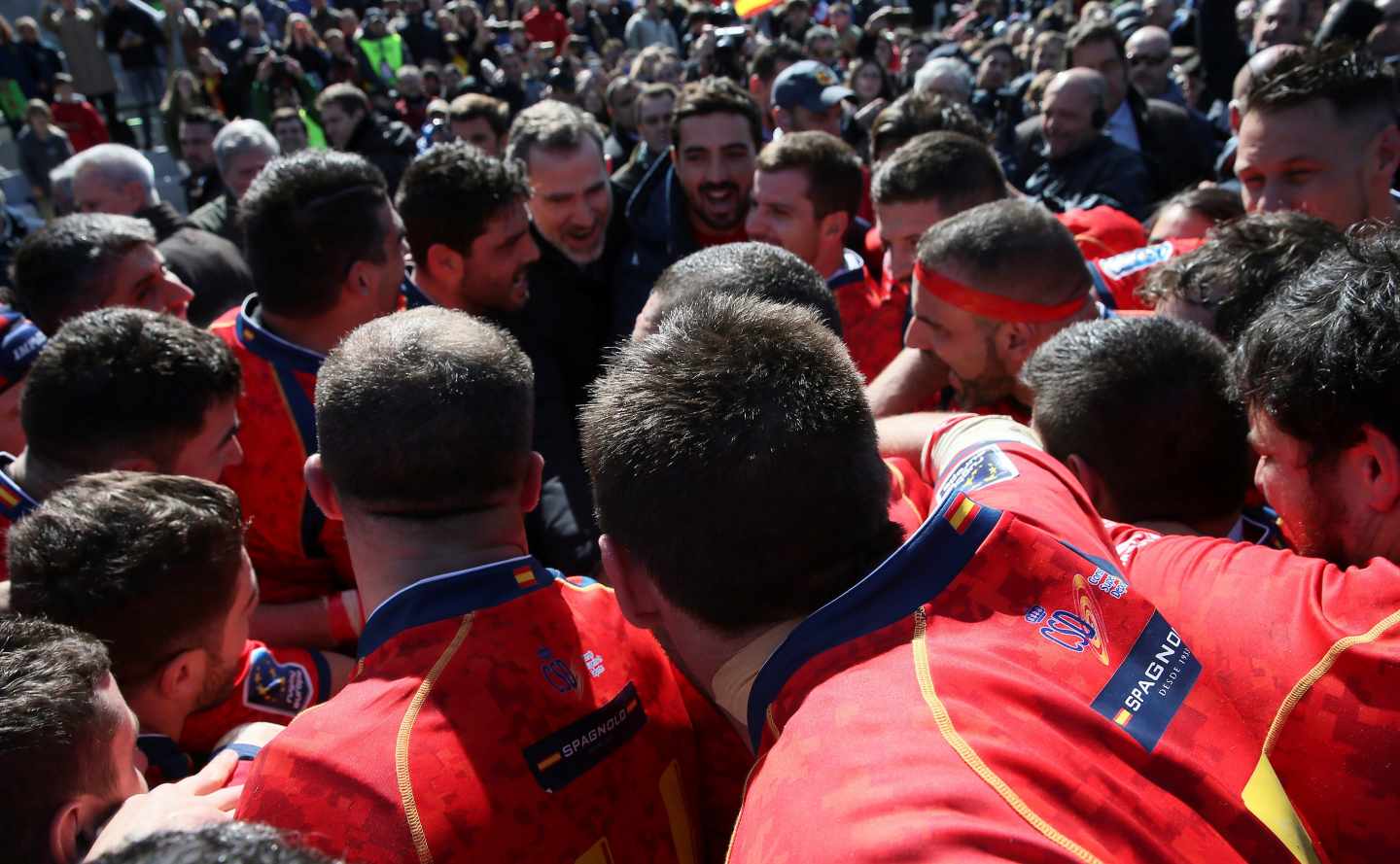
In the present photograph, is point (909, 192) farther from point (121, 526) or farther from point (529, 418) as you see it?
A: point (121, 526)

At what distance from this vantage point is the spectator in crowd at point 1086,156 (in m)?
5.56

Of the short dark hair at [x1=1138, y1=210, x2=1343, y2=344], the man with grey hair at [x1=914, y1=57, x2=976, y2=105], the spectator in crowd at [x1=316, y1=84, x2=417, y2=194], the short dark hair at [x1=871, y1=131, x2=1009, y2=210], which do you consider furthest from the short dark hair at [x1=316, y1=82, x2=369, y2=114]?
the short dark hair at [x1=1138, y1=210, x2=1343, y2=344]

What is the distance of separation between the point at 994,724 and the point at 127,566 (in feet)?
5.49

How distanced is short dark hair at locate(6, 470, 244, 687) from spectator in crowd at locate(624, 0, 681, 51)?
16850mm

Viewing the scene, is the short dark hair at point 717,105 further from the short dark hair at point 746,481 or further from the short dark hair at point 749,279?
the short dark hair at point 746,481

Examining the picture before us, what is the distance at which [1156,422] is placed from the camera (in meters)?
2.07

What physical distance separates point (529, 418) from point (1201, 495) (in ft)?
4.60

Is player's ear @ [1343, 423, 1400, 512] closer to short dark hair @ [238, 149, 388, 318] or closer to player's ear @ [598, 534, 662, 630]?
player's ear @ [598, 534, 662, 630]

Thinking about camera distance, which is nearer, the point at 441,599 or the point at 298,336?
the point at 441,599

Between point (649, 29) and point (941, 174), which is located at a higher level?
point (941, 174)

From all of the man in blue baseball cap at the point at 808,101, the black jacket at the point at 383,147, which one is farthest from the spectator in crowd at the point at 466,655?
the black jacket at the point at 383,147

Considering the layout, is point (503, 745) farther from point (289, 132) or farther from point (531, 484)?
point (289, 132)

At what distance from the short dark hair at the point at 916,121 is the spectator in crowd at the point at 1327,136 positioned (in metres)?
1.41

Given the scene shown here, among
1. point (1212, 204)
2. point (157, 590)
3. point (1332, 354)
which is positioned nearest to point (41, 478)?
point (157, 590)
